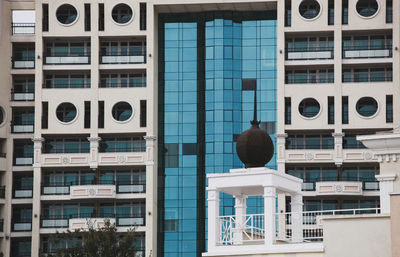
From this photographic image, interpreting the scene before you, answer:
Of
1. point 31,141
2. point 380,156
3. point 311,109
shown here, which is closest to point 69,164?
point 31,141

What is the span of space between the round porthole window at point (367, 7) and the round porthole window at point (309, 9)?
3308 mm

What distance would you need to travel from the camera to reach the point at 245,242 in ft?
121

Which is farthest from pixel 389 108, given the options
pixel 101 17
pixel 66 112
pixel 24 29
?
pixel 24 29

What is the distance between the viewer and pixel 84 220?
285ft

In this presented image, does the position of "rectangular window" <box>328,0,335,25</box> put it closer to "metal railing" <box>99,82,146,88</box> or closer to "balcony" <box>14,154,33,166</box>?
"metal railing" <box>99,82,146,88</box>

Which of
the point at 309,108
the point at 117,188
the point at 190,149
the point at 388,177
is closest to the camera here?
the point at 388,177

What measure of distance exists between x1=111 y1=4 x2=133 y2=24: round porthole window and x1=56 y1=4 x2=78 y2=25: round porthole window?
326cm

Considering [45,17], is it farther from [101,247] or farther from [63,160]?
[101,247]

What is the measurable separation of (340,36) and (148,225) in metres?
21.7

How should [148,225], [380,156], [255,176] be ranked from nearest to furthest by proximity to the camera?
[255,176], [380,156], [148,225]

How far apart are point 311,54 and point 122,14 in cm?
1617

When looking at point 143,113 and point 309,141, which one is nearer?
point 309,141

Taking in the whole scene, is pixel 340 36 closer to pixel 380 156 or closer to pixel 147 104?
pixel 147 104

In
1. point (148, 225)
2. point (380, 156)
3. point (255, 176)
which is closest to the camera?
point (255, 176)
